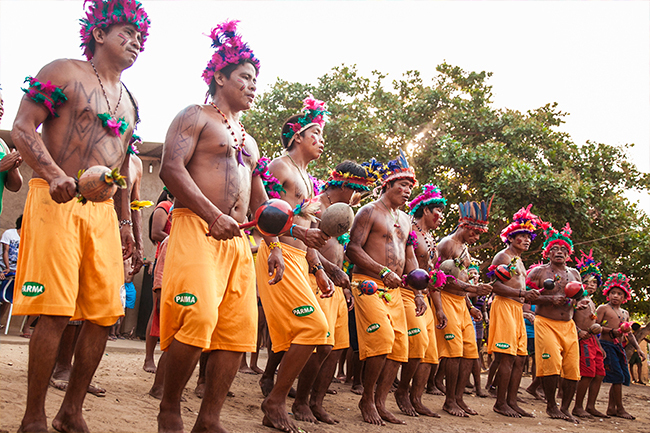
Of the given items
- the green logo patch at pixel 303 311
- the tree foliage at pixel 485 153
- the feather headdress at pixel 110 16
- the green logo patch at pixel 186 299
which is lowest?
the green logo patch at pixel 186 299

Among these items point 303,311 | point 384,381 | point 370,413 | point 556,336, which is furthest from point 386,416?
point 556,336

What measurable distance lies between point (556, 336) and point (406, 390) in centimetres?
321

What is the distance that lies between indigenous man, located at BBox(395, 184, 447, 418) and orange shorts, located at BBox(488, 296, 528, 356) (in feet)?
3.55

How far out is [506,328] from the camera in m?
7.85

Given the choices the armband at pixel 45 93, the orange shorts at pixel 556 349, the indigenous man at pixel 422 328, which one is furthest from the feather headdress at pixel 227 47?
the orange shorts at pixel 556 349

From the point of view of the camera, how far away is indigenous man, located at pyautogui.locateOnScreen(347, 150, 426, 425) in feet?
18.5

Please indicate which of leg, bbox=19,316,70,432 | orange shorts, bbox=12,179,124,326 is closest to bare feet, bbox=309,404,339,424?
orange shorts, bbox=12,179,124,326

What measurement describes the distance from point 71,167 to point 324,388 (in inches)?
136

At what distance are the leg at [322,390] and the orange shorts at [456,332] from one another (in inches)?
79.6

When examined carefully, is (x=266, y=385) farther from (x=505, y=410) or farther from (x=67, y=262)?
(x=505, y=410)

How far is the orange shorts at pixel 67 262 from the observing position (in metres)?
3.00

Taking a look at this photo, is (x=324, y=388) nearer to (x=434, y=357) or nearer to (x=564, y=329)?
(x=434, y=357)

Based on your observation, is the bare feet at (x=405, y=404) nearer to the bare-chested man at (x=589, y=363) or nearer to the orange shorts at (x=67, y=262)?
the bare-chested man at (x=589, y=363)

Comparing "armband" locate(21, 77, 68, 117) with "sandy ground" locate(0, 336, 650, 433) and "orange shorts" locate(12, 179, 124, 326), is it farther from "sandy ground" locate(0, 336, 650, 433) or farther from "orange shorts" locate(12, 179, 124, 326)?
"sandy ground" locate(0, 336, 650, 433)
